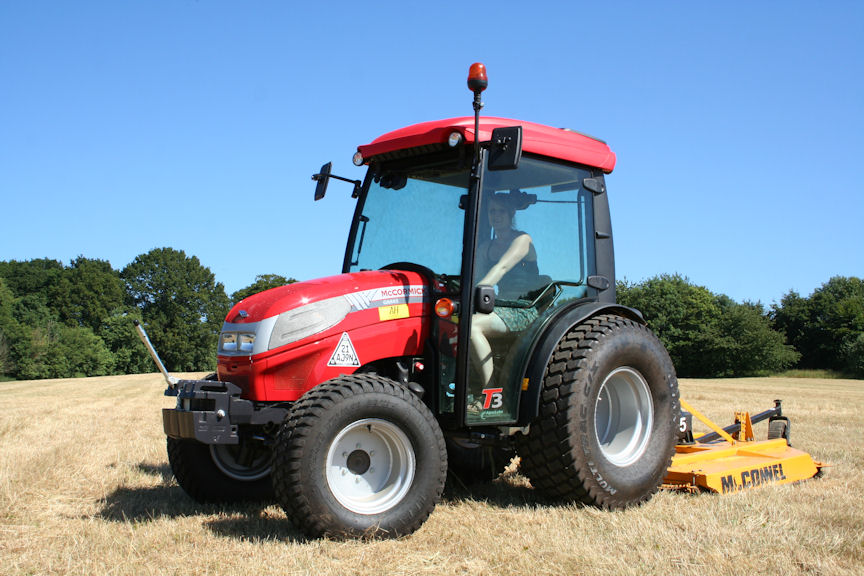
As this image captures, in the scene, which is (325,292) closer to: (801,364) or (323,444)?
(323,444)

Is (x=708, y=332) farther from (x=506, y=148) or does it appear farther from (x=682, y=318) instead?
(x=506, y=148)

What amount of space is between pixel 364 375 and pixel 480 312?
2.89 feet

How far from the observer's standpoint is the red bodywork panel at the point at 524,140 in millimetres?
4793

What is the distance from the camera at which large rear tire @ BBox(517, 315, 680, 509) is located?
188 inches

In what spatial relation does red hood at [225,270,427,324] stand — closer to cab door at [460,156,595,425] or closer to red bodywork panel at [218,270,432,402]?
red bodywork panel at [218,270,432,402]

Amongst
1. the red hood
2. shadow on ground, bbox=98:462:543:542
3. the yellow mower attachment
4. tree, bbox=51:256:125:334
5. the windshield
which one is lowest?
shadow on ground, bbox=98:462:543:542

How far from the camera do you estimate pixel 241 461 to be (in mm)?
5344

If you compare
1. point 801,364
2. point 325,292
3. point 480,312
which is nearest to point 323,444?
point 325,292

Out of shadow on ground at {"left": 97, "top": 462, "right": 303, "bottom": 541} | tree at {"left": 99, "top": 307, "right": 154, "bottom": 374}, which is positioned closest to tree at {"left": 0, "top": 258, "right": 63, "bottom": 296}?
tree at {"left": 99, "top": 307, "right": 154, "bottom": 374}

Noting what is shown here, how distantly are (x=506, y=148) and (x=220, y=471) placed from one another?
115 inches

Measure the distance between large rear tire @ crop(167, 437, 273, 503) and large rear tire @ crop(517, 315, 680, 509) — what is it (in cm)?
188

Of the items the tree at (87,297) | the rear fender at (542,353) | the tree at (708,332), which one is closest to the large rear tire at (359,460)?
the rear fender at (542,353)

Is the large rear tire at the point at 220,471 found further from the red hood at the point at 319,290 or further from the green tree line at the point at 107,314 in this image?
the green tree line at the point at 107,314

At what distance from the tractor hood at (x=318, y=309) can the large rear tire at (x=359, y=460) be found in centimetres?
46
